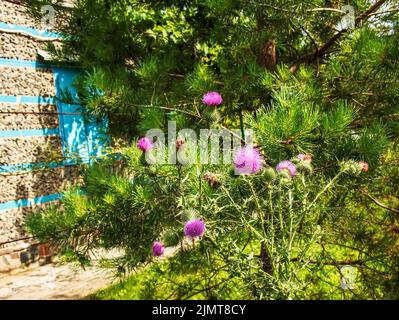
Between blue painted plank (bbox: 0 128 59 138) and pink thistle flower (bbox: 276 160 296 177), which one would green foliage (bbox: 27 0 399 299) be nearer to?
pink thistle flower (bbox: 276 160 296 177)

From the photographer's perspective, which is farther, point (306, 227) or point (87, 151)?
point (87, 151)

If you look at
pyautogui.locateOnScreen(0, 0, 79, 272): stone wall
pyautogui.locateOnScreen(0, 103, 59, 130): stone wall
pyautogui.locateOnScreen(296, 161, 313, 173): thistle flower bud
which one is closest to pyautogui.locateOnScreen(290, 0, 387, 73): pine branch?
pyautogui.locateOnScreen(296, 161, 313, 173): thistle flower bud

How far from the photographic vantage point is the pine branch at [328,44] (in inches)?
96.0

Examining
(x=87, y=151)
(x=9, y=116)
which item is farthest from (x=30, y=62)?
(x=87, y=151)

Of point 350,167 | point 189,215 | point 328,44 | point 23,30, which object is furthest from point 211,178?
point 23,30

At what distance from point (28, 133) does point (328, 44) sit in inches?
161

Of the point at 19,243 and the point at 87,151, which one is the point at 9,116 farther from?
the point at 19,243

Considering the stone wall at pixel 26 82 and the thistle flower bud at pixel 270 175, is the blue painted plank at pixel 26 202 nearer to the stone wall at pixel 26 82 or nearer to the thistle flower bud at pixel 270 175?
the stone wall at pixel 26 82

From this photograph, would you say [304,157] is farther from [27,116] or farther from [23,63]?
[23,63]

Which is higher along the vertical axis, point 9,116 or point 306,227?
point 9,116

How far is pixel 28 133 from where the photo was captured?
4949 mm

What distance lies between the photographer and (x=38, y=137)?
198 inches

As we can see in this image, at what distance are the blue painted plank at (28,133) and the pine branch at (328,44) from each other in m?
3.63
